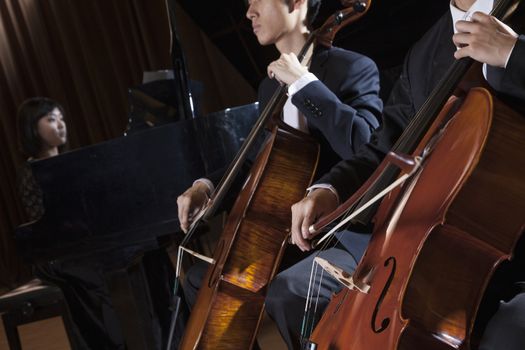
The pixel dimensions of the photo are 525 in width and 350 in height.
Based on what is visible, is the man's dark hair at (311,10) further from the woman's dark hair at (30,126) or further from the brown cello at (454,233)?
the woman's dark hair at (30,126)

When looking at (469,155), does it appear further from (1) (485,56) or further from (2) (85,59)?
(2) (85,59)

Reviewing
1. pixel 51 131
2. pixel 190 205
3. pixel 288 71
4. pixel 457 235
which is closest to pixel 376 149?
pixel 288 71

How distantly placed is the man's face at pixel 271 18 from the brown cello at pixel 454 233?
1.05 meters

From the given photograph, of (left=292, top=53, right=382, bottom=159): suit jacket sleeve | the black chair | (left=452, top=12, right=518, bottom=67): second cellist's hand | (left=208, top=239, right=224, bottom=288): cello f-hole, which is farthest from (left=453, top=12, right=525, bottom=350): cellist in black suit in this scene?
the black chair

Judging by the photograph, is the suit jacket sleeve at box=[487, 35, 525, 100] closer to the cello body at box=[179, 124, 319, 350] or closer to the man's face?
the cello body at box=[179, 124, 319, 350]

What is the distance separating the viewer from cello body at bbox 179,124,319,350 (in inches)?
65.7

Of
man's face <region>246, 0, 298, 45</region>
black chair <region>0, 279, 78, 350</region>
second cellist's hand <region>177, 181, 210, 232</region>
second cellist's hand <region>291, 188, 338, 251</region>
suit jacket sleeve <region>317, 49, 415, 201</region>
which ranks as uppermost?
man's face <region>246, 0, 298, 45</region>

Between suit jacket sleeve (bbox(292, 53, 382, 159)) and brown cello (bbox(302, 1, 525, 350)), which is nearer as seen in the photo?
brown cello (bbox(302, 1, 525, 350))

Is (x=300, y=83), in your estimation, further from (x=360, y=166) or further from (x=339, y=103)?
(x=360, y=166)

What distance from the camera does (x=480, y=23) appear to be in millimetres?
986

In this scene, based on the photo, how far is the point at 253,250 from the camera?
1.70 meters

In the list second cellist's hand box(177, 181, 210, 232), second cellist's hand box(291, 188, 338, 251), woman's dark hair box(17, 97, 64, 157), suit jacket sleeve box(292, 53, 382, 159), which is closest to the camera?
second cellist's hand box(291, 188, 338, 251)

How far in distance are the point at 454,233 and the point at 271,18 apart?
1207 mm

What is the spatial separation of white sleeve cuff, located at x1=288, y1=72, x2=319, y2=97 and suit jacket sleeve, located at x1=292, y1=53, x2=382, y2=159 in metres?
0.01
